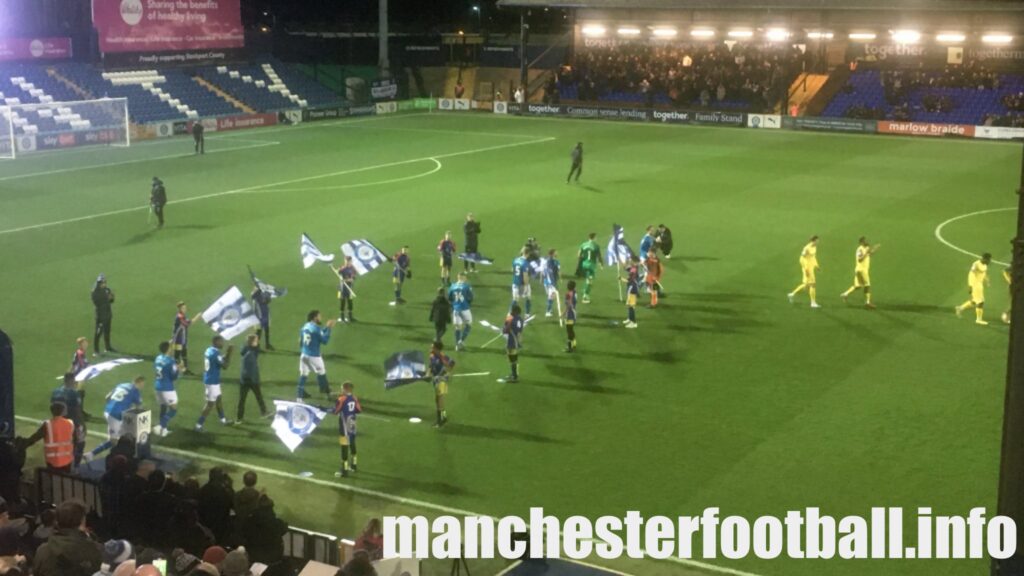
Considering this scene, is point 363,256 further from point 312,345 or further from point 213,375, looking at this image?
point 213,375

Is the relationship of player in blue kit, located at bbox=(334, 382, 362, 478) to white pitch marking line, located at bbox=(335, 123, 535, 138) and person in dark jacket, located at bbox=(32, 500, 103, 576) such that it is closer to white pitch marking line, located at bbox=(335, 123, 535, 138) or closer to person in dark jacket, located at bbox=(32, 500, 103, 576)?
person in dark jacket, located at bbox=(32, 500, 103, 576)

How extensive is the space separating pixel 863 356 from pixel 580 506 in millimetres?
9680

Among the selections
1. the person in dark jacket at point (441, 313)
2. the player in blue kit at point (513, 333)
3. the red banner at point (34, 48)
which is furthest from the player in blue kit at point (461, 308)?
the red banner at point (34, 48)

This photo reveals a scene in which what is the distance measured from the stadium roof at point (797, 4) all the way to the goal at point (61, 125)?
24.7 meters

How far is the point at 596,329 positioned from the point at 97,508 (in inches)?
545

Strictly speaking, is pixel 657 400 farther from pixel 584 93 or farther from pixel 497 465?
pixel 584 93

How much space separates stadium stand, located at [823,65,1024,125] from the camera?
67188 millimetres

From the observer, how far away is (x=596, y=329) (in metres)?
26.2

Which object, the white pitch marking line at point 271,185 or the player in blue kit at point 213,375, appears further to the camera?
the white pitch marking line at point 271,185

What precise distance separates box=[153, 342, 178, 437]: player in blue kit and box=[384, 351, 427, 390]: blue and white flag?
3532 mm

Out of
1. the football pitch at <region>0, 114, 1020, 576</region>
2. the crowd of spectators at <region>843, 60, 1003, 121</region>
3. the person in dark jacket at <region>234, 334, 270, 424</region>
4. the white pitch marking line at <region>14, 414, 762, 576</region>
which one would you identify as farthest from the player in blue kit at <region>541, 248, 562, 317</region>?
the crowd of spectators at <region>843, 60, 1003, 121</region>

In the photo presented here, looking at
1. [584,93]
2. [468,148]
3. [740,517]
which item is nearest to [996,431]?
[740,517]

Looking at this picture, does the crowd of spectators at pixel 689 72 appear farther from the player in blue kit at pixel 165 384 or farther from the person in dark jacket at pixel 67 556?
the person in dark jacket at pixel 67 556

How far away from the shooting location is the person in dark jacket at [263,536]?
12.5 m
